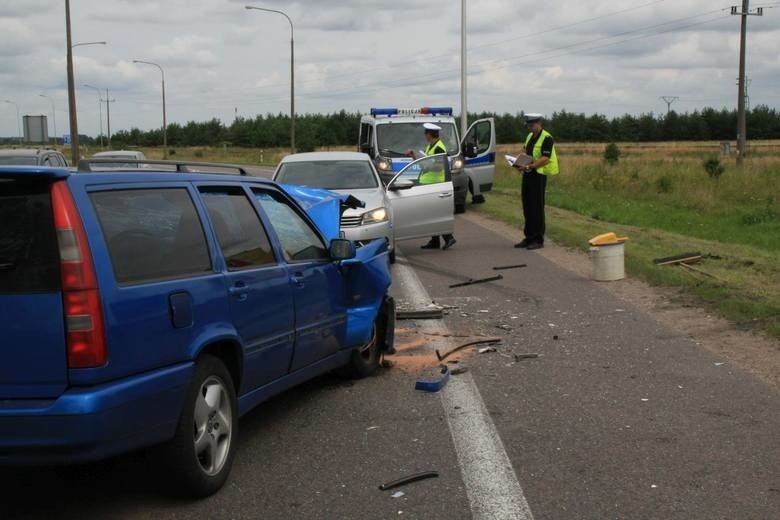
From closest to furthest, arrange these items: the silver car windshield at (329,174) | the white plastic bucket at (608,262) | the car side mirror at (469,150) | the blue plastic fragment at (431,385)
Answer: the blue plastic fragment at (431,385), the white plastic bucket at (608,262), the silver car windshield at (329,174), the car side mirror at (469,150)

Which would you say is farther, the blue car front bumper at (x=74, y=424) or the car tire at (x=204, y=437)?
the car tire at (x=204, y=437)

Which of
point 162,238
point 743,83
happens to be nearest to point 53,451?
point 162,238

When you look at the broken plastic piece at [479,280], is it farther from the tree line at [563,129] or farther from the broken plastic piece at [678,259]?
the tree line at [563,129]

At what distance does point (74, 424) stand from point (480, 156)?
2016 cm

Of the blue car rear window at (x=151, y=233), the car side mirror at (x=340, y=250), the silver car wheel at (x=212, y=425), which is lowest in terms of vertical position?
the silver car wheel at (x=212, y=425)

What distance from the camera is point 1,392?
153 inches

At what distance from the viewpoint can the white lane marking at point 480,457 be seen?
435cm

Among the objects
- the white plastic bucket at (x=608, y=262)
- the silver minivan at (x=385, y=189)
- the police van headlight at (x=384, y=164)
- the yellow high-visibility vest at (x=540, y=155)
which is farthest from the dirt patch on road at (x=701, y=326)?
the police van headlight at (x=384, y=164)

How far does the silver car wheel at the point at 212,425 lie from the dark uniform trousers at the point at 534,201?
10.4 metres

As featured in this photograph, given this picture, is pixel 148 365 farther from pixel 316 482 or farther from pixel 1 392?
pixel 316 482

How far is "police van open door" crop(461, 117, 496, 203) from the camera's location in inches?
914

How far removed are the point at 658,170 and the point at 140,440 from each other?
3622 centimetres

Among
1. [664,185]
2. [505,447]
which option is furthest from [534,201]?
[664,185]

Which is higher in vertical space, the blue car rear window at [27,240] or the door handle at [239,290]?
the blue car rear window at [27,240]
